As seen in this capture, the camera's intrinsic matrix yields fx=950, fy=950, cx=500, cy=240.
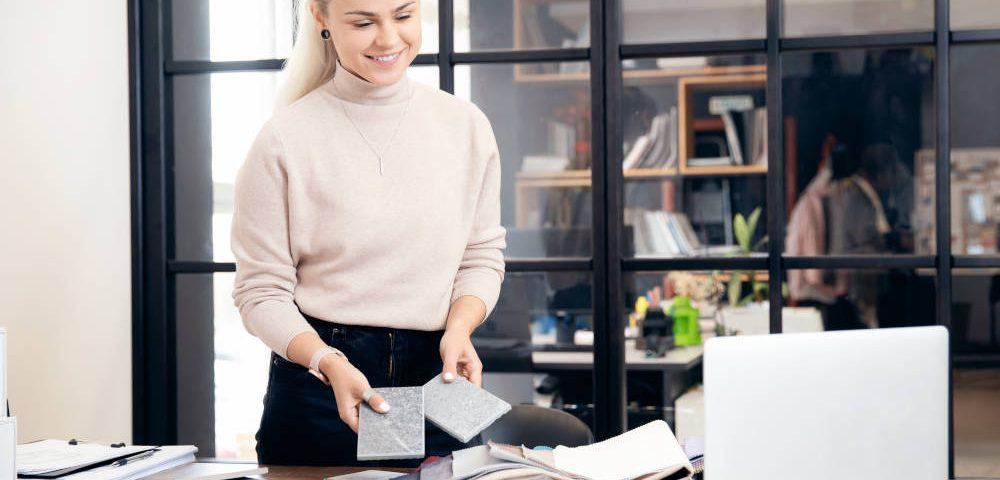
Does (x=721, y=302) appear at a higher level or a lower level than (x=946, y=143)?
lower

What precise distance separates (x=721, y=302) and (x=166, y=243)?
5.79ft

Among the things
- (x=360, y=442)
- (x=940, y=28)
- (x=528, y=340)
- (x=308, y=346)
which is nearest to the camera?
(x=360, y=442)

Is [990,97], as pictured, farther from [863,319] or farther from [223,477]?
[223,477]

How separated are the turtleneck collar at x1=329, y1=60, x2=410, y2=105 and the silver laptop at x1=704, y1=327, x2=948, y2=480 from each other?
94 centimetres

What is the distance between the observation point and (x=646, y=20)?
2893 millimetres

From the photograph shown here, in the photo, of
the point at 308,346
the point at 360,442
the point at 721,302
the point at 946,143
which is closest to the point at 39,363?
the point at 308,346

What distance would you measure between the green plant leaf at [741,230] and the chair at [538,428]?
1.07 metres

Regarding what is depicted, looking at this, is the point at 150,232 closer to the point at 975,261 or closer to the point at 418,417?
the point at 418,417

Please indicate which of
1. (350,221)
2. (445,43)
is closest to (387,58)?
(350,221)

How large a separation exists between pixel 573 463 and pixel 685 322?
1575mm

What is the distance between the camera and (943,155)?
9.03 feet

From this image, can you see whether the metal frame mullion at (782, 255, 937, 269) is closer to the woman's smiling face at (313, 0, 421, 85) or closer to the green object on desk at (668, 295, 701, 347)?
the green object on desk at (668, 295, 701, 347)

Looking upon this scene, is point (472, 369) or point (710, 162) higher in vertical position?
point (710, 162)

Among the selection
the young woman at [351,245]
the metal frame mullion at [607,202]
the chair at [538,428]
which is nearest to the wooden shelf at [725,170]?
the metal frame mullion at [607,202]
